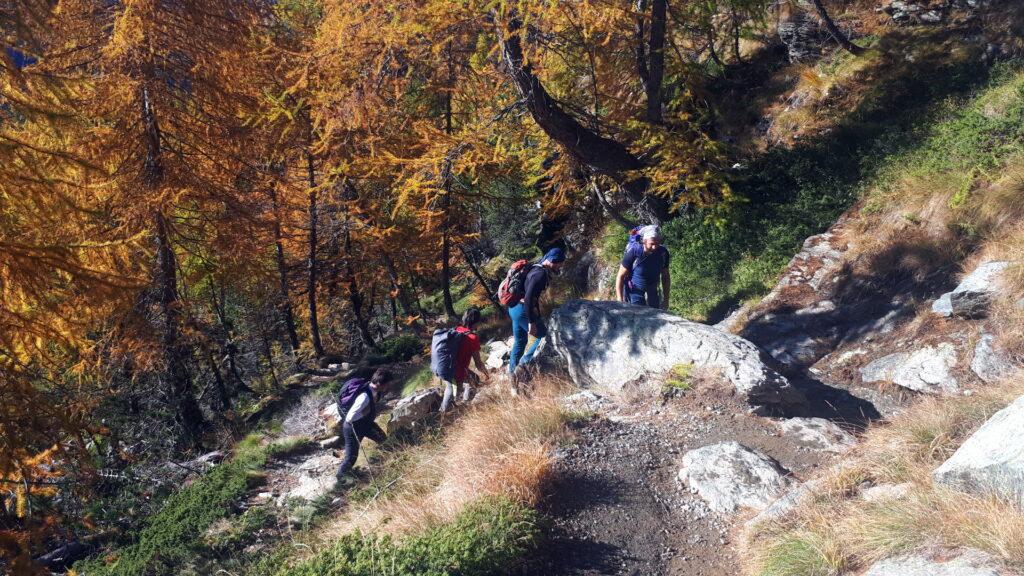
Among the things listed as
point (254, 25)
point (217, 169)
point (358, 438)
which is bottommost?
point (358, 438)

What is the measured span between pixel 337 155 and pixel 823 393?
34.8 feet

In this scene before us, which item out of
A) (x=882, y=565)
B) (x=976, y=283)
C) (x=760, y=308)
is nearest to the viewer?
(x=882, y=565)

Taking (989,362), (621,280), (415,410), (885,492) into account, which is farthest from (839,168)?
(415,410)

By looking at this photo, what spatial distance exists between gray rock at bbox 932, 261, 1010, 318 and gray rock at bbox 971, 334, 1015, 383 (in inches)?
18.6

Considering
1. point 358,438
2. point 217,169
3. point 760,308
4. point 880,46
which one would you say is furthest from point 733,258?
point 217,169

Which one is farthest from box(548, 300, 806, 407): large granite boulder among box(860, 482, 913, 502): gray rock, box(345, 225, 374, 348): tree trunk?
box(345, 225, 374, 348): tree trunk

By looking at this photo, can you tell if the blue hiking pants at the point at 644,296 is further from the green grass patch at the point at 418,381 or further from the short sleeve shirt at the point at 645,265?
the green grass patch at the point at 418,381

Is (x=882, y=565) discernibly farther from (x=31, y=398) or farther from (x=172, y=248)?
(x=172, y=248)

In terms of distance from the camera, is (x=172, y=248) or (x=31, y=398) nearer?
(x=31, y=398)

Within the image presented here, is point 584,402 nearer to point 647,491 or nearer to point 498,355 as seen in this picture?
point 647,491

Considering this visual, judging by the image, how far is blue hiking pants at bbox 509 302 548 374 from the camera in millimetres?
7762

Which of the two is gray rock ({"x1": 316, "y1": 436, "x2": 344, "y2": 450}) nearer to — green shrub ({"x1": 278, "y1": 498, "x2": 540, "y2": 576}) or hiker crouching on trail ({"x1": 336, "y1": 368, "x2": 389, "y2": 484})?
hiker crouching on trail ({"x1": 336, "y1": 368, "x2": 389, "y2": 484})

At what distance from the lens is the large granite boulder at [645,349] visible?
636 centimetres

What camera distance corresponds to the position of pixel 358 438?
7094 millimetres
